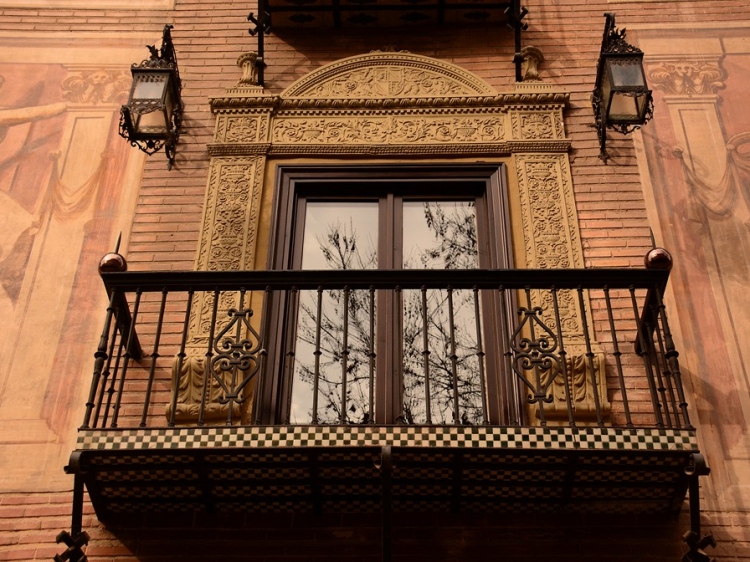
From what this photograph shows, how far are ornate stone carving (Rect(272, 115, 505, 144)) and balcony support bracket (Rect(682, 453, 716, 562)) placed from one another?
360 cm

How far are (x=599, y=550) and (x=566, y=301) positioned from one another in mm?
1969

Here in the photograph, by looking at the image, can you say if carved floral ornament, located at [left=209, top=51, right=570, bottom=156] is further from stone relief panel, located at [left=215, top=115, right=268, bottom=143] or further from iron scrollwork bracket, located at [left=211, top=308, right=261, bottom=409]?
iron scrollwork bracket, located at [left=211, top=308, right=261, bottom=409]

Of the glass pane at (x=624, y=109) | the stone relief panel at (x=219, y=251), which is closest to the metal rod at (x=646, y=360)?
the glass pane at (x=624, y=109)

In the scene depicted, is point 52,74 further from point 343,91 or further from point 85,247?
point 343,91

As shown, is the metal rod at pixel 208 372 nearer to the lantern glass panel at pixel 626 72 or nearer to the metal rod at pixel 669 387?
the metal rod at pixel 669 387

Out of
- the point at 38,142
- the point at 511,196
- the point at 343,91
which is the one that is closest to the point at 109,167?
the point at 38,142

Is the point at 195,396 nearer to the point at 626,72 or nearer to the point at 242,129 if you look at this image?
the point at 242,129

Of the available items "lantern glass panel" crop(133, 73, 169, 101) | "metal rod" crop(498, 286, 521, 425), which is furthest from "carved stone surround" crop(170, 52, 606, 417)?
"metal rod" crop(498, 286, 521, 425)

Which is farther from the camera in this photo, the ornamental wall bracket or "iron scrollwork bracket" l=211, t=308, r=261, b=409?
the ornamental wall bracket

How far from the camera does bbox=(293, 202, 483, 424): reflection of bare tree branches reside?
710 cm

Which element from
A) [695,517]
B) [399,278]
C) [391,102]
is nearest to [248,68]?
[391,102]

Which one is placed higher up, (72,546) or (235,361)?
(235,361)

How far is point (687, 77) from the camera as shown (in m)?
9.06

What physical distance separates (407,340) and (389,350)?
19cm
